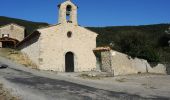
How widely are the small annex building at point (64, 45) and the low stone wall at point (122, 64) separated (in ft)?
6.34

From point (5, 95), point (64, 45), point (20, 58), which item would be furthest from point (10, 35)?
point (5, 95)

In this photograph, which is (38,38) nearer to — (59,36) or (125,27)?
(59,36)

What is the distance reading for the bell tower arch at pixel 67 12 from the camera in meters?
29.1

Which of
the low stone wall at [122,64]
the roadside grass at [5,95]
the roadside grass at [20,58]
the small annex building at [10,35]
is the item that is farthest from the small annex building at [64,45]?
the small annex building at [10,35]

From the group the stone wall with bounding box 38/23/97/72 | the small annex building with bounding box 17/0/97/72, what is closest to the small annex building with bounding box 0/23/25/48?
the small annex building with bounding box 17/0/97/72

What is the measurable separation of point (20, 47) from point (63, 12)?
11.0 m

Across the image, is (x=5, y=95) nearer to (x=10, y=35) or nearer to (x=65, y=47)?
(x=65, y=47)

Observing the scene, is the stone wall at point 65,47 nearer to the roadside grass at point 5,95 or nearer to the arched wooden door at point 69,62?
the arched wooden door at point 69,62

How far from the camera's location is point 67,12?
29.7 metres

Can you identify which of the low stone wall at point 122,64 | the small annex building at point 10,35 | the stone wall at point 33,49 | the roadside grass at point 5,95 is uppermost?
the small annex building at point 10,35

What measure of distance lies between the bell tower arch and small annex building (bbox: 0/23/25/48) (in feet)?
56.5

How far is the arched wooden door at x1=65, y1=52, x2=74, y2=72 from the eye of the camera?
29453 millimetres

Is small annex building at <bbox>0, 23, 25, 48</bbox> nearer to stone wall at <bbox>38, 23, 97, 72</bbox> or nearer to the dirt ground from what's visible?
stone wall at <bbox>38, 23, 97, 72</bbox>

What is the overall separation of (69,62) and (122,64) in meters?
5.36
